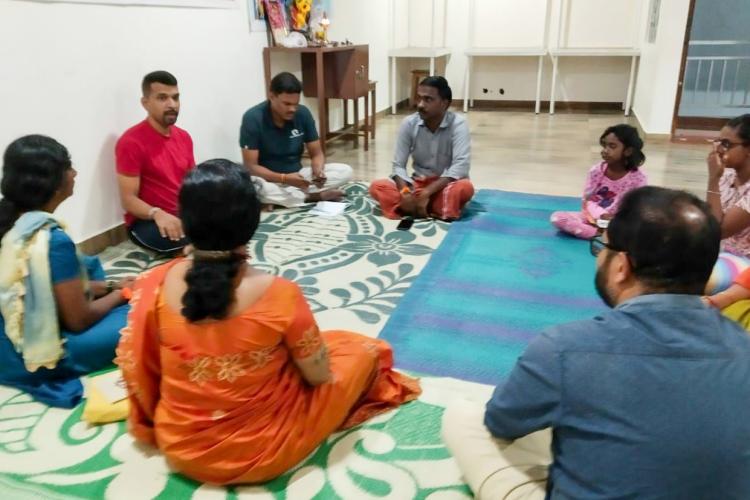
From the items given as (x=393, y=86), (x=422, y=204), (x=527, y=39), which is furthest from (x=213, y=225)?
(x=527, y=39)

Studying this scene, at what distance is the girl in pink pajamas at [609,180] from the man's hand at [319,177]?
1529mm

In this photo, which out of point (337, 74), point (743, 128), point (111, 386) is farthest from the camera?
point (337, 74)

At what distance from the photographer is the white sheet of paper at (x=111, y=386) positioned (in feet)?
5.93

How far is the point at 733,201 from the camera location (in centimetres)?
223

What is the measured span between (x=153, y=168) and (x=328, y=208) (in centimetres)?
110

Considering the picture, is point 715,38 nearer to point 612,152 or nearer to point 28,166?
point 612,152

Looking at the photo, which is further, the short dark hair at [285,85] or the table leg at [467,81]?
the table leg at [467,81]

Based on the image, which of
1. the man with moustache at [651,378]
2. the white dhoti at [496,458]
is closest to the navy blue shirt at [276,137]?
the white dhoti at [496,458]

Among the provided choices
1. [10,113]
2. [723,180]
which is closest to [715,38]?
[723,180]

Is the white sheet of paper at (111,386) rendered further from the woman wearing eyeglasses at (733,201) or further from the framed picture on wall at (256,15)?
the framed picture on wall at (256,15)

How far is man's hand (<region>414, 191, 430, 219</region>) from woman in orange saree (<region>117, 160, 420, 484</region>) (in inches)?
79.5

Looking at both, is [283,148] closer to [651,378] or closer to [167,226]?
[167,226]

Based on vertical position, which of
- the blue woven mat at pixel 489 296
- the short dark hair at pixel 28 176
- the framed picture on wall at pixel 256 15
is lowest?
the blue woven mat at pixel 489 296

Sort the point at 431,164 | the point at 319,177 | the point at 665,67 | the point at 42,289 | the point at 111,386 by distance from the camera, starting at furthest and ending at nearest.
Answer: the point at 665,67 < the point at 319,177 < the point at 431,164 < the point at 111,386 < the point at 42,289
